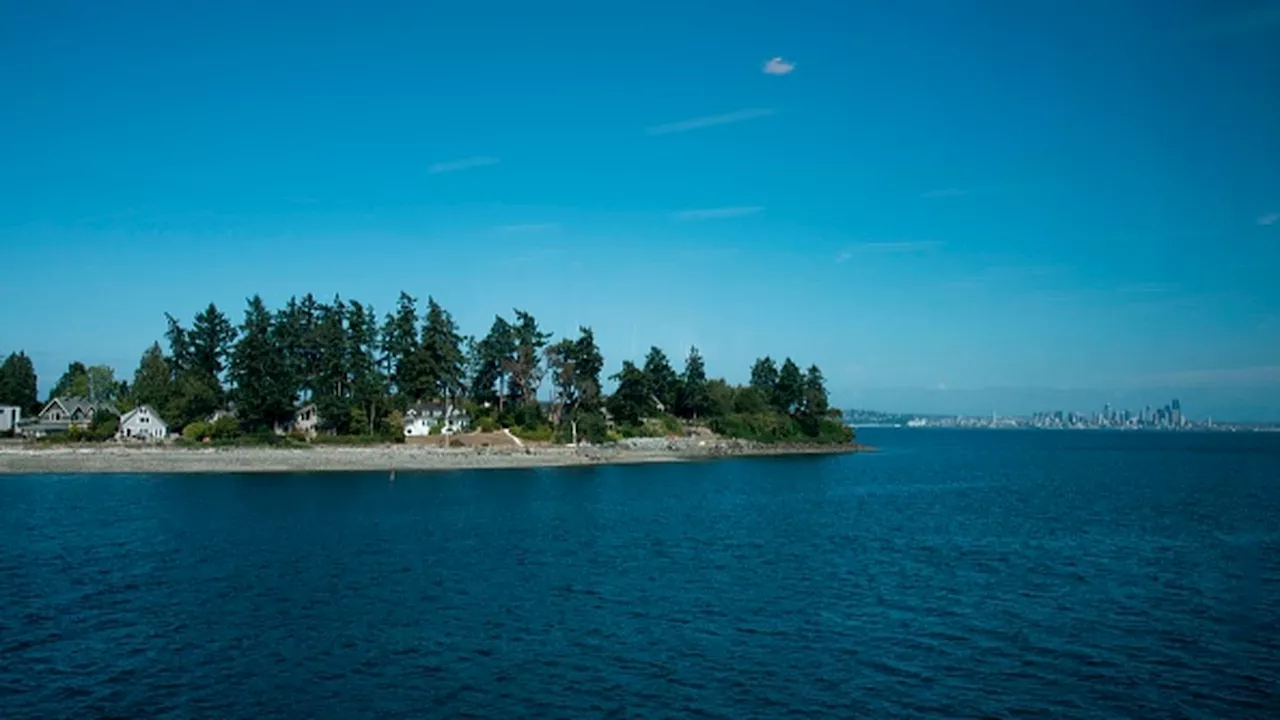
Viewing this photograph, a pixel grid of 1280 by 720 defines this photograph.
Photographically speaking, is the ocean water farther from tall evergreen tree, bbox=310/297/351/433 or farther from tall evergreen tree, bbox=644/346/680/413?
tall evergreen tree, bbox=644/346/680/413

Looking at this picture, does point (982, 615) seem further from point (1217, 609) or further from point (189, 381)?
point (189, 381)

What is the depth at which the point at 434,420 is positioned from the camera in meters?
89.2

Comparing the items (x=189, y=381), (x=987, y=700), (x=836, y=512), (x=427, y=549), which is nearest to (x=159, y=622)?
(x=427, y=549)

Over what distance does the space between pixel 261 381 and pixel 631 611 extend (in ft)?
A: 221

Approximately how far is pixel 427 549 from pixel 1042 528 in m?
26.9

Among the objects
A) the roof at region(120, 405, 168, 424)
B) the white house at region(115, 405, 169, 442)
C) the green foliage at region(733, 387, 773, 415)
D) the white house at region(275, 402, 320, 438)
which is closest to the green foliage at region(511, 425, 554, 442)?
the white house at region(275, 402, 320, 438)

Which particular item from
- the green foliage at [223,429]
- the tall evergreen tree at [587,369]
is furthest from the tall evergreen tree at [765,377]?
the green foliage at [223,429]

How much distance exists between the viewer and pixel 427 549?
3155 cm

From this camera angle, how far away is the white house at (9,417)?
299 ft

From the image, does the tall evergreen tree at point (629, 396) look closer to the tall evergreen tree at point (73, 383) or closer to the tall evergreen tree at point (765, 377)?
the tall evergreen tree at point (765, 377)

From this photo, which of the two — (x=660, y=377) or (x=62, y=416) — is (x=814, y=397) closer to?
(x=660, y=377)

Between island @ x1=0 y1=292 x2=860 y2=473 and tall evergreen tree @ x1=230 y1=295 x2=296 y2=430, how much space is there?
132 mm

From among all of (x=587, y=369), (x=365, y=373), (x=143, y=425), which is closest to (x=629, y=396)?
(x=587, y=369)

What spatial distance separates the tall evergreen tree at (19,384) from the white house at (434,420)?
160ft
